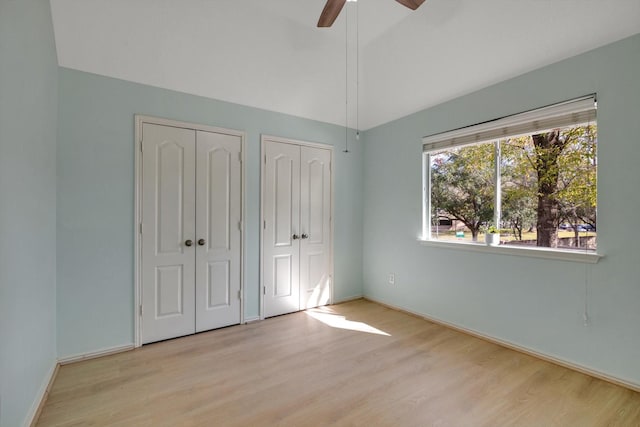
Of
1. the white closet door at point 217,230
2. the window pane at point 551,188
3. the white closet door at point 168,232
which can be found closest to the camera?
the window pane at point 551,188

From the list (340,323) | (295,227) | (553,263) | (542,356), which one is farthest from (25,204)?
(542,356)

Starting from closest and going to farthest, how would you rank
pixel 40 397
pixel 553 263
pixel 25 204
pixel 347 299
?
pixel 25 204 → pixel 40 397 → pixel 553 263 → pixel 347 299

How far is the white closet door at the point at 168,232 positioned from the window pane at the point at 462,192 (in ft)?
9.39

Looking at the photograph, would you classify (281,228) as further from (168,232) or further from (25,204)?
(25,204)

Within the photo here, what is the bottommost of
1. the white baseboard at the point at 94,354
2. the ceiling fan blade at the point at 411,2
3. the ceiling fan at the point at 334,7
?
the white baseboard at the point at 94,354

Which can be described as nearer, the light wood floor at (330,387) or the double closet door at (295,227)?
the light wood floor at (330,387)

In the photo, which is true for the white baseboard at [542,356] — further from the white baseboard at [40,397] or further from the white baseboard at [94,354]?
the white baseboard at [40,397]

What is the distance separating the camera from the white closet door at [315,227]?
390 cm

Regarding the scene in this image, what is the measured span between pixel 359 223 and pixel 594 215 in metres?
2.66

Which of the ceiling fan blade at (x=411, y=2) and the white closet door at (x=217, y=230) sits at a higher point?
the ceiling fan blade at (x=411, y=2)

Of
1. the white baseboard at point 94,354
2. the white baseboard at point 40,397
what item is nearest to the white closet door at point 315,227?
the white baseboard at point 94,354

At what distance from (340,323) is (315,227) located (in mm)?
1291

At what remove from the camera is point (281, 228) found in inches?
146

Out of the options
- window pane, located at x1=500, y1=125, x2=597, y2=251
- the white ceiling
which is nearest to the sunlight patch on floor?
window pane, located at x1=500, y1=125, x2=597, y2=251
